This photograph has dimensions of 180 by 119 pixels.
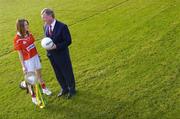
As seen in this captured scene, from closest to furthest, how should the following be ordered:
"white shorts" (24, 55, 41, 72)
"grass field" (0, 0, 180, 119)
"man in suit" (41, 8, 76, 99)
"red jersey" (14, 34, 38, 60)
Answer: "man in suit" (41, 8, 76, 99), "grass field" (0, 0, 180, 119), "red jersey" (14, 34, 38, 60), "white shorts" (24, 55, 41, 72)

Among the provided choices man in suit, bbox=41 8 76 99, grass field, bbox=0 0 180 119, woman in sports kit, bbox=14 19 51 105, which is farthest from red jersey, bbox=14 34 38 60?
grass field, bbox=0 0 180 119

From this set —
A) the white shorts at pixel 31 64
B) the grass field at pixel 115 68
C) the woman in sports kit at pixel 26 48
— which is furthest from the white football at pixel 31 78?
the grass field at pixel 115 68

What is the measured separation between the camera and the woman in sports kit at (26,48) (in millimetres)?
8442

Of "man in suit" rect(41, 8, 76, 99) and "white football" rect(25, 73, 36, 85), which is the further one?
"white football" rect(25, 73, 36, 85)

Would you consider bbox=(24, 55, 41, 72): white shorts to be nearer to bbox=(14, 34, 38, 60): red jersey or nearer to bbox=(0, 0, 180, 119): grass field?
bbox=(14, 34, 38, 60): red jersey

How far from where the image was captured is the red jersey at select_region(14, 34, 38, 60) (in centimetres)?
857

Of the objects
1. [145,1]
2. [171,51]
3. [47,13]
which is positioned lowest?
[145,1]

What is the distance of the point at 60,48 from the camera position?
26.8ft

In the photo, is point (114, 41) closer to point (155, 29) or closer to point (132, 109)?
point (155, 29)

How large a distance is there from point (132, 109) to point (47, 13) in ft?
9.43

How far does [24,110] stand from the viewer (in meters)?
8.91

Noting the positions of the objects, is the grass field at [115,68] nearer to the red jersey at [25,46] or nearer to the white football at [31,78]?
the white football at [31,78]

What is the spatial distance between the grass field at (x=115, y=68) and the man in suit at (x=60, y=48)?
1.83 feet

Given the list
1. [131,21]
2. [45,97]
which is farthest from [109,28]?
[45,97]
